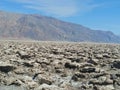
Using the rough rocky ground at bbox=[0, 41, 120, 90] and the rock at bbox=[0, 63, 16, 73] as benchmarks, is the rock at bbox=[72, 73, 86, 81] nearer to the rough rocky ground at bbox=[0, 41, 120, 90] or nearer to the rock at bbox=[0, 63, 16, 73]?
the rough rocky ground at bbox=[0, 41, 120, 90]

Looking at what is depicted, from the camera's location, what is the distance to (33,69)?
11281 mm

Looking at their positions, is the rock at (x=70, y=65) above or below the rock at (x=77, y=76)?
above

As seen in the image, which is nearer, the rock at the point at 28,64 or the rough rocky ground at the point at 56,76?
the rough rocky ground at the point at 56,76

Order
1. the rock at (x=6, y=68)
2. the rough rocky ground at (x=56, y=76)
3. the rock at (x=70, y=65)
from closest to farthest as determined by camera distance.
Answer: the rough rocky ground at (x=56, y=76)
the rock at (x=6, y=68)
the rock at (x=70, y=65)

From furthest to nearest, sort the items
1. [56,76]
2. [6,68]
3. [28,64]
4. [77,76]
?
[28,64], [6,68], [56,76], [77,76]

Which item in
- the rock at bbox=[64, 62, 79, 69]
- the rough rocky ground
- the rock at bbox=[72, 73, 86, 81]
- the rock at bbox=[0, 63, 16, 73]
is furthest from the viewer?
the rock at bbox=[64, 62, 79, 69]

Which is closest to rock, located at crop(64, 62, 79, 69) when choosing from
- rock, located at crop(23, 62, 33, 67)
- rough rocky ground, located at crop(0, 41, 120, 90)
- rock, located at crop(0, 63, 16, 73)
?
rough rocky ground, located at crop(0, 41, 120, 90)

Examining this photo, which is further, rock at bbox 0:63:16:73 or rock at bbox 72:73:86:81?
rock at bbox 0:63:16:73

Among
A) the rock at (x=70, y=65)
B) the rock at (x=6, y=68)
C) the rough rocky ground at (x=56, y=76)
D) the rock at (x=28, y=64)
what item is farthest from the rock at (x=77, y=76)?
the rock at (x=28, y=64)

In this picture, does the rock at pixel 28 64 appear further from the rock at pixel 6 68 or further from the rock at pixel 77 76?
the rock at pixel 77 76

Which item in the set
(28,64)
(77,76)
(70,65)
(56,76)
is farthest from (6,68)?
(70,65)

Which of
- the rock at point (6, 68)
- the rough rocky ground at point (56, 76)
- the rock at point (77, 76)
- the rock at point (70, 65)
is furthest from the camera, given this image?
the rock at point (70, 65)

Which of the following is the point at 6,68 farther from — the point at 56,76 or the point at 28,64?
the point at 56,76

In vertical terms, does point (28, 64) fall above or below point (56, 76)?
above
